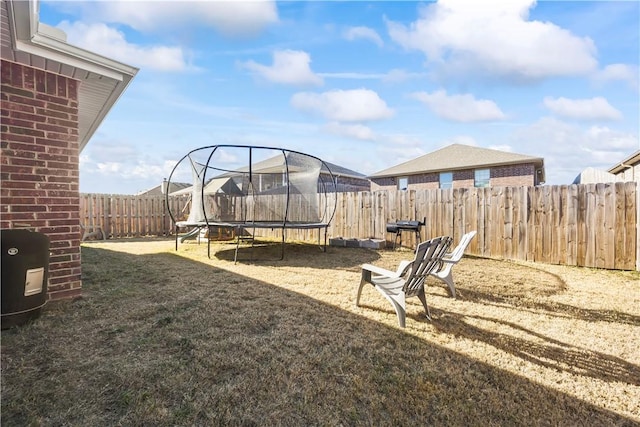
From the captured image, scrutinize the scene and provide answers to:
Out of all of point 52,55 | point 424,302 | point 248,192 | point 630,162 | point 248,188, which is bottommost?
point 424,302

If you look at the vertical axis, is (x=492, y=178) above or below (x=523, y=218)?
above

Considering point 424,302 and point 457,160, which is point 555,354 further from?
point 457,160

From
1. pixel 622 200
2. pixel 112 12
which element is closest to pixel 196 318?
pixel 112 12

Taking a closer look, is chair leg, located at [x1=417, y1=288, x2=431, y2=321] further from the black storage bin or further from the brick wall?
the brick wall

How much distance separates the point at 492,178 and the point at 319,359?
63.8 ft

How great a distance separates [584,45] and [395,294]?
325 inches

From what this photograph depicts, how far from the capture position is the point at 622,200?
546 centimetres

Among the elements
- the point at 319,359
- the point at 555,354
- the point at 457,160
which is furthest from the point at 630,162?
the point at 319,359

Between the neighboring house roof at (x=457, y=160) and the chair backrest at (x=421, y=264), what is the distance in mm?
17456

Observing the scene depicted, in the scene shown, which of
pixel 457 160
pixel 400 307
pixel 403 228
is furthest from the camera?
pixel 457 160

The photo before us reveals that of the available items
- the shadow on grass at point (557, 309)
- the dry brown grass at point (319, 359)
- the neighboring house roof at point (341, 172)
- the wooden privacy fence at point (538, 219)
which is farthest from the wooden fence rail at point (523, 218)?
the neighboring house roof at point (341, 172)

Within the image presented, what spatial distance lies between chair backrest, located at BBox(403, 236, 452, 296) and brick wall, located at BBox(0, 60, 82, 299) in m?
3.57

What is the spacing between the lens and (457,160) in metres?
19.6

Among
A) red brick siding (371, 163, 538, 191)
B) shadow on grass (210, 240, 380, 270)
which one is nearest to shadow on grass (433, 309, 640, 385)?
shadow on grass (210, 240, 380, 270)
